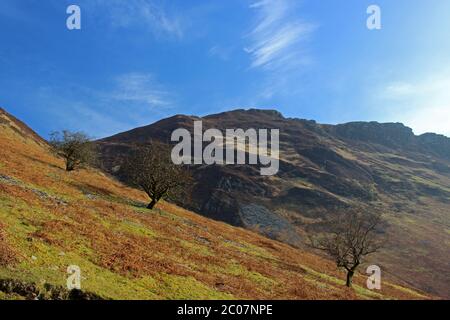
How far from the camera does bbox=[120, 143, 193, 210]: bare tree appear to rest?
2314 inches

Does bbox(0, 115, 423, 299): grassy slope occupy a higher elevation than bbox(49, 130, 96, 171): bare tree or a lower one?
lower

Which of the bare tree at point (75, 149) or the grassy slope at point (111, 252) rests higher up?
the bare tree at point (75, 149)

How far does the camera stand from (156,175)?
194ft

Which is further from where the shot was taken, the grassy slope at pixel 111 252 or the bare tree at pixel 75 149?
the bare tree at pixel 75 149

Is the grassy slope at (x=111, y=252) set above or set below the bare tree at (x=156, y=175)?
below

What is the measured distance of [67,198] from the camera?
139 feet

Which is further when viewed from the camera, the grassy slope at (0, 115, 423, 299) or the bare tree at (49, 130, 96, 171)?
the bare tree at (49, 130, 96, 171)

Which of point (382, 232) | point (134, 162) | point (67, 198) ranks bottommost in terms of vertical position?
point (382, 232)

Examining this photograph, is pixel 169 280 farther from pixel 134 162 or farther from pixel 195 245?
pixel 134 162

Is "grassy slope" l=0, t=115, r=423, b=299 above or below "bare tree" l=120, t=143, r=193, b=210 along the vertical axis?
below

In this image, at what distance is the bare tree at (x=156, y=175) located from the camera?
193ft

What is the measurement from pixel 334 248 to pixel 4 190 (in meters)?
39.2

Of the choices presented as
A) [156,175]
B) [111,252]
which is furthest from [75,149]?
[111,252]

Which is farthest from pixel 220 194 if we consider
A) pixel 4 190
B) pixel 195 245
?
pixel 4 190
